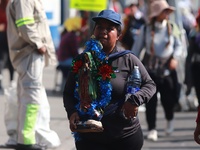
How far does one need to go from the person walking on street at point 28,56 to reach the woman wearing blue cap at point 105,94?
2.99 m

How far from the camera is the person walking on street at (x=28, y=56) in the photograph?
918cm

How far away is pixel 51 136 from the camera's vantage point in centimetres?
976

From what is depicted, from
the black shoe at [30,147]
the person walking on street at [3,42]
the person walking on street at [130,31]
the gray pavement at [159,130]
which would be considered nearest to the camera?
the black shoe at [30,147]

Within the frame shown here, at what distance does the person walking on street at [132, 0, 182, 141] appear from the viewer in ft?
37.0

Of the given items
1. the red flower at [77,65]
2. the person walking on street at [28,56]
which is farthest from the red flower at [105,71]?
the person walking on street at [28,56]

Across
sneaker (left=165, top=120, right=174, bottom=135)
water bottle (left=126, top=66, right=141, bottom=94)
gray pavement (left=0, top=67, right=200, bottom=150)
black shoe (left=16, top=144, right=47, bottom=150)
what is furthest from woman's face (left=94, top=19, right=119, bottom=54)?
sneaker (left=165, top=120, right=174, bottom=135)

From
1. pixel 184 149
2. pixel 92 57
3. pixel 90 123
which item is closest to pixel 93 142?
pixel 90 123

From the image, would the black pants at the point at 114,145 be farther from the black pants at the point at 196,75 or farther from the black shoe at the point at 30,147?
the black pants at the point at 196,75

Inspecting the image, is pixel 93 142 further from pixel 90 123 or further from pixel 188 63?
pixel 188 63

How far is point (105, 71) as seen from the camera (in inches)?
240

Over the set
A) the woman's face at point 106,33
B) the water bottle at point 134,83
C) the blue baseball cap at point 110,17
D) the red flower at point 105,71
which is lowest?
the water bottle at point 134,83

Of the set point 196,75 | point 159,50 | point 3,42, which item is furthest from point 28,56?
point 3,42

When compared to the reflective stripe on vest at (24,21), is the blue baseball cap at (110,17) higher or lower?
higher

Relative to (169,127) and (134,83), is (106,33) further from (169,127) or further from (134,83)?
(169,127)
